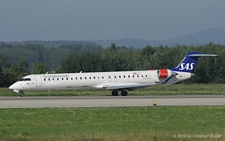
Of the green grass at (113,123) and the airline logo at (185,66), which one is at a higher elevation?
the airline logo at (185,66)

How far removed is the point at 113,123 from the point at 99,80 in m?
24.4

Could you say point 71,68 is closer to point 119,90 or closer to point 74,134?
point 119,90

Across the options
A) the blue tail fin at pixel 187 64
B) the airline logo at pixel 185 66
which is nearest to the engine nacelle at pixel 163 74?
the blue tail fin at pixel 187 64

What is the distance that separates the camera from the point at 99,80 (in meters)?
48.3

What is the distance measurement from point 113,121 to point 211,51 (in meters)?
74.9

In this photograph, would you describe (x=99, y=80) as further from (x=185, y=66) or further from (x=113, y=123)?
(x=113, y=123)

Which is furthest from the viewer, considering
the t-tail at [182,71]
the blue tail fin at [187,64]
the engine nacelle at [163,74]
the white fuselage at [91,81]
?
the blue tail fin at [187,64]

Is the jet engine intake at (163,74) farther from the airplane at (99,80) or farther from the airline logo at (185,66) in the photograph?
the airline logo at (185,66)

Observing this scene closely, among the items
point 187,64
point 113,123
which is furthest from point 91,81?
point 113,123

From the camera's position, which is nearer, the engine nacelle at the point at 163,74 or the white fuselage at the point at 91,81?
the white fuselage at the point at 91,81

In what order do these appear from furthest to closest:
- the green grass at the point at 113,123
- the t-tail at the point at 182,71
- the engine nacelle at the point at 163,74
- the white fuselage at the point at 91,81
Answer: the t-tail at the point at 182,71 < the engine nacelle at the point at 163,74 < the white fuselage at the point at 91,81 < the green grass at the point at 113,123

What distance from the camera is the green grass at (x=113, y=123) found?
62.7 ft

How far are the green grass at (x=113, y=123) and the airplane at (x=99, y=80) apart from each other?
15552 mm

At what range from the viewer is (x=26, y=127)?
74.8 ft
